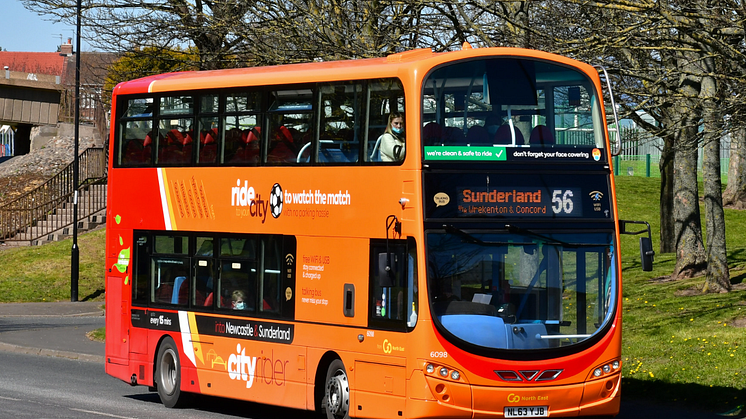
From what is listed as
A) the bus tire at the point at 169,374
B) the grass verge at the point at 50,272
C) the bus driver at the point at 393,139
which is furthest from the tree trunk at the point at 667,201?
the bus driver at the point at 393,139

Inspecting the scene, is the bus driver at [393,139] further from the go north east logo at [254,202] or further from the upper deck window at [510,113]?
the go north east logo at [254,202]

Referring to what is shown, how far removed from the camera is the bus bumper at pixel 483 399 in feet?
32.4

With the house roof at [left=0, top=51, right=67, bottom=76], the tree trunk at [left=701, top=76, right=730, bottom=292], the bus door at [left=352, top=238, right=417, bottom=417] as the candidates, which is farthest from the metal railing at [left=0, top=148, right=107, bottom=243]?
the house roof at [left=0, top=51, right=67, bottom=76]

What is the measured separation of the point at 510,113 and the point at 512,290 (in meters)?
1.93

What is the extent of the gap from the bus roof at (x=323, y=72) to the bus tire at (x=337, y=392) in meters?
3.26

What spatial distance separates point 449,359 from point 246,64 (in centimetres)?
1607

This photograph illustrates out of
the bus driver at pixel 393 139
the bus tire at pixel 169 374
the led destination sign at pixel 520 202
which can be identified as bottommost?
the bus tire at pixel 169 374

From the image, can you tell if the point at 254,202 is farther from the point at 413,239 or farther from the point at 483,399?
the point at 483,399

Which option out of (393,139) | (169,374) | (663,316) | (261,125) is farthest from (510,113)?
(663,316)

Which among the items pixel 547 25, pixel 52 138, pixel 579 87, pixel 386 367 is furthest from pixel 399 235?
pixel 52 138

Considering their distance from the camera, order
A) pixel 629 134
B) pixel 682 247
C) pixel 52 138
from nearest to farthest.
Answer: pixel 629 134 → pixel 682 247 → pixel 52 138

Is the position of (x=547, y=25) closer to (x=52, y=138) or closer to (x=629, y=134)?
(x=629, y=134)

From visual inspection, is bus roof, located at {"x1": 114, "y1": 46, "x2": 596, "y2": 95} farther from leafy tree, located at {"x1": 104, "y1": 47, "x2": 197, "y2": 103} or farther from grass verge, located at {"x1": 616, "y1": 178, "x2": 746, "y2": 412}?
leafy tree, located at {"x1": 104, "y1": 47, "x2": 197, "y2": 103}

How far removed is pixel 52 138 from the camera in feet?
156
